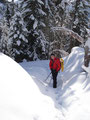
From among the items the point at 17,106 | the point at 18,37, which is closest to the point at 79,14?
the point at 18,37

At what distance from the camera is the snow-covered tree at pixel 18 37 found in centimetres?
1727

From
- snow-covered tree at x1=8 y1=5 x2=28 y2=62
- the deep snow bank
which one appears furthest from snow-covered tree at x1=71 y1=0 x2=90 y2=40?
the deep snow bank

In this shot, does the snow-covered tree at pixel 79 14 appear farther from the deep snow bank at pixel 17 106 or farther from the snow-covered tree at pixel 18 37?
the deep snow bank at pixel 17 106

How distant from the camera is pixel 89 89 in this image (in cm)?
661

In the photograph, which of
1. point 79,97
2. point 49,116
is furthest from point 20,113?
point 79,97

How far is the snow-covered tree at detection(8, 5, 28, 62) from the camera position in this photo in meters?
17.3

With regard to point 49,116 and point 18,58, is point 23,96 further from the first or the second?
point 18,58

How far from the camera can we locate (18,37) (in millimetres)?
17750

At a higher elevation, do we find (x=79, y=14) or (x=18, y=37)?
(x=79, y=14)

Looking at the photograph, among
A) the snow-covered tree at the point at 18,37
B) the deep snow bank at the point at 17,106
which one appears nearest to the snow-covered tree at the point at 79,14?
the snow-covered tree at the point at 18,37

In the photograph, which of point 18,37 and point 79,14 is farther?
point 79,14

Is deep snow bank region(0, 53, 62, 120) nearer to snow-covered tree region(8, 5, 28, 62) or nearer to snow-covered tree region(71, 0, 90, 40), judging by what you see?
snow-covered tree region(8, 5, 28, 62)

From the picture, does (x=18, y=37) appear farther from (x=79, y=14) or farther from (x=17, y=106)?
(x=17, y=106)

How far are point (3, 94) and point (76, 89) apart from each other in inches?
166
